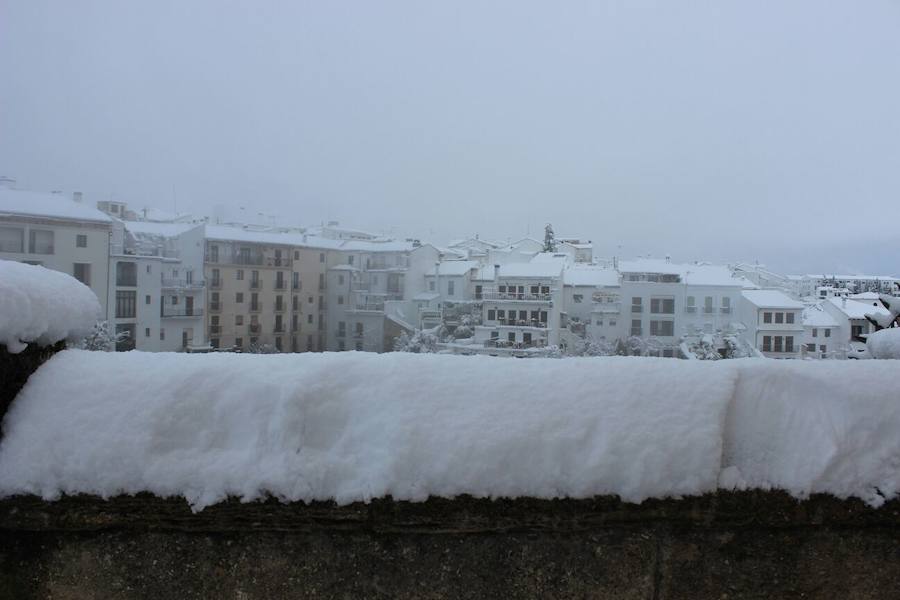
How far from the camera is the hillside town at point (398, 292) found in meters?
3.25

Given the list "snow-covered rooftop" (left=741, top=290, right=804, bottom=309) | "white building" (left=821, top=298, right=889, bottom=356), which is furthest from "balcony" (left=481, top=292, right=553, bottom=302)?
"white building" (left=821, top=298, right=889, bottom=356)

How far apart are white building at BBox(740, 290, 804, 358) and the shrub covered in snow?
3415 millimetres

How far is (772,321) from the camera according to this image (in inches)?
145

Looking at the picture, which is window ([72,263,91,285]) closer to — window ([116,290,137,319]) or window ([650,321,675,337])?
window ([116,290,137,319])

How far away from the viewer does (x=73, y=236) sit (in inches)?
123

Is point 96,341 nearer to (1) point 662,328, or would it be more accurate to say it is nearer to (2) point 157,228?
(2) point 157,228

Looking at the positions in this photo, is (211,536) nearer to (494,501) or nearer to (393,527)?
(393,527)

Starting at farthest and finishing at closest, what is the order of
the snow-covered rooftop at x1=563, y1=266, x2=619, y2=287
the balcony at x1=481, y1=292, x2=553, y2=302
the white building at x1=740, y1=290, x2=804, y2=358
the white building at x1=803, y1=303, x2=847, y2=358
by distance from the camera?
the snow-covered rooftop at x1=563, y1=266, x2=619, y2=287 < the balcony at x1=481, y1=292, x2=553, y2=302 < the white building at x1=740, y1=290, x2=804, y2=358 < the white building at x1=803, y1=303, x2=847, y2=358

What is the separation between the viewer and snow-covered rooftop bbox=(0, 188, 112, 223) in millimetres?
3229

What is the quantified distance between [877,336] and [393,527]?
1.32 m

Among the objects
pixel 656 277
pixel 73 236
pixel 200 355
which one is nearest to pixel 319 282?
pixel 73 236

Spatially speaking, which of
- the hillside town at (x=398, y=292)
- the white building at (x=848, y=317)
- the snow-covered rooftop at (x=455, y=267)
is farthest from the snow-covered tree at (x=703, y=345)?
the snow-covered rooftop at (x=455, y=267)

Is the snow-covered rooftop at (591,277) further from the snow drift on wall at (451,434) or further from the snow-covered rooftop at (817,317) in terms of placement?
the snow drift on wall at (451,434)

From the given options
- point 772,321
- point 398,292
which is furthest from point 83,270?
point 772,321
